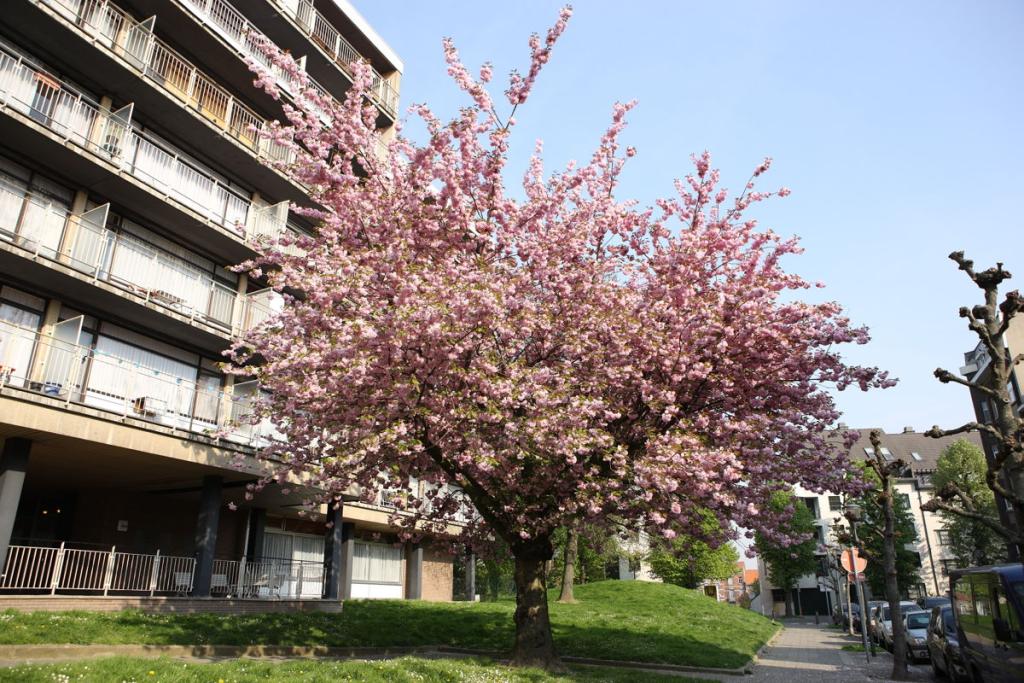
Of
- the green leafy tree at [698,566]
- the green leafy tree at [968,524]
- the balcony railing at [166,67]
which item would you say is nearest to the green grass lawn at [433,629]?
the balcony railing at [166,67]

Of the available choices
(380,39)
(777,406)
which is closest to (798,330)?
(777,406)

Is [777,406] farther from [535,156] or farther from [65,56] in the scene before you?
[65,56]

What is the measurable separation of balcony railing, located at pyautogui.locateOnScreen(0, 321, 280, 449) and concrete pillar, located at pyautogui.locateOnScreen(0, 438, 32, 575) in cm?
130

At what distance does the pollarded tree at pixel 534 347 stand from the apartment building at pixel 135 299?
3.63m

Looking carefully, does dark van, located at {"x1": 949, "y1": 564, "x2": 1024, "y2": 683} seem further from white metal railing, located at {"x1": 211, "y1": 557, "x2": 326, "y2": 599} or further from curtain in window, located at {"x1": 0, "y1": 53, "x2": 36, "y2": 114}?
curtain in window, located at {"x1": 0, "y1": 53, "x2": 36, "y2": 114}

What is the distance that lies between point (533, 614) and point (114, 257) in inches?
577

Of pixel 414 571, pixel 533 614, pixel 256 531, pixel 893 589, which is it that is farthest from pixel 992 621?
pixel 414 571

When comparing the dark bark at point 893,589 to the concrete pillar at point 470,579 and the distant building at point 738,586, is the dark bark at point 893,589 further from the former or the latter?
the distant building at point 738,586

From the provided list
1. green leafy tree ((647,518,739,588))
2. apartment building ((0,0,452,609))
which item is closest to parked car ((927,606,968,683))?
apartment building ((0,0,452,609))

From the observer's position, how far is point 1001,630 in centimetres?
1178

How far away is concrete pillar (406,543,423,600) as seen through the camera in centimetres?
3341

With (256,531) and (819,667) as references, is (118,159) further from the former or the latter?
(819,667)

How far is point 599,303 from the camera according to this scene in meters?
14.3

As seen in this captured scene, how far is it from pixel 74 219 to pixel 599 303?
45.6 ft
